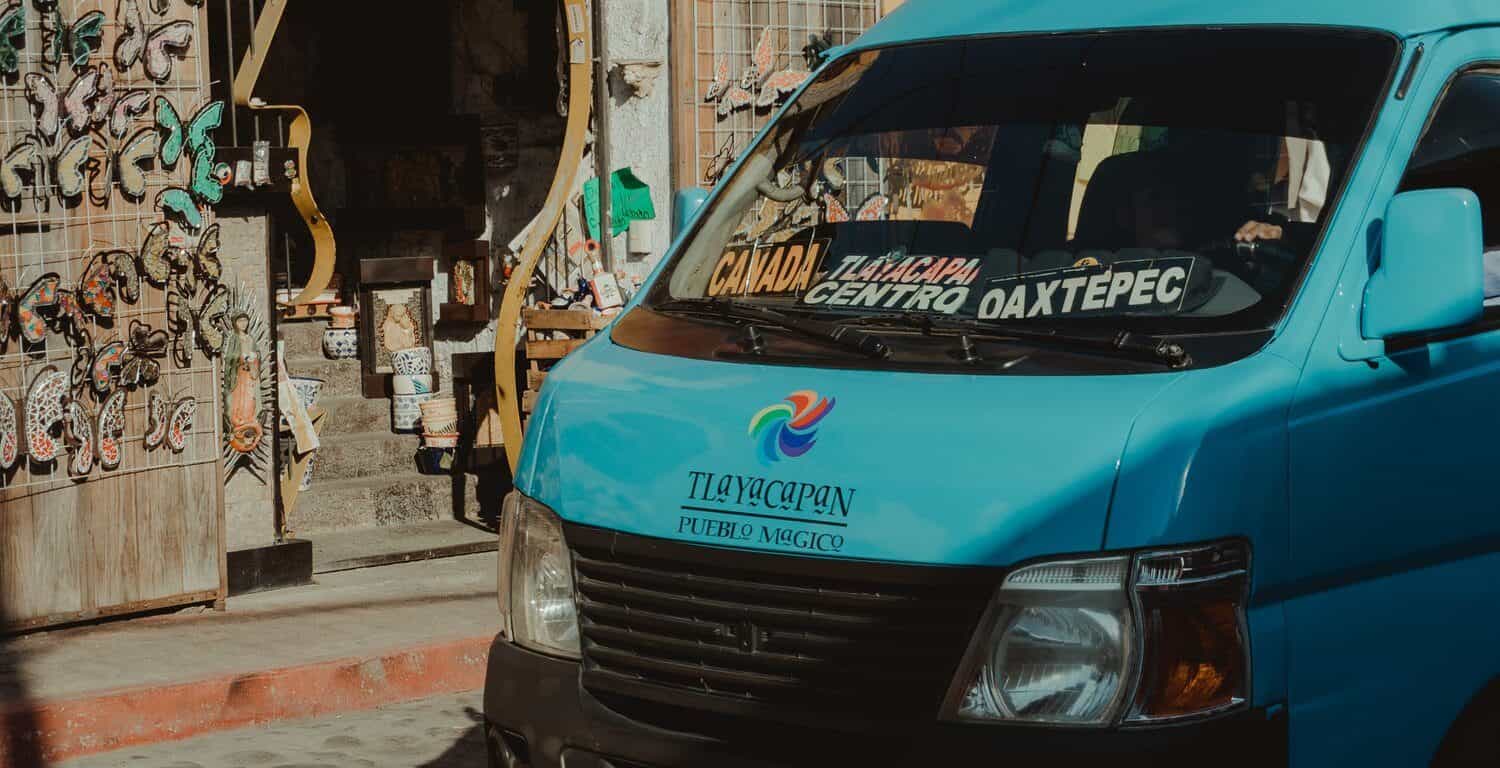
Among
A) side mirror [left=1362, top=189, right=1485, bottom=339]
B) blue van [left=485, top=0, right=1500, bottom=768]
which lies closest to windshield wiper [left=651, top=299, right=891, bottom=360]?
blue van [left=485, top=0, right=1500, bottom=768]

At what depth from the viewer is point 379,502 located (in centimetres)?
1081

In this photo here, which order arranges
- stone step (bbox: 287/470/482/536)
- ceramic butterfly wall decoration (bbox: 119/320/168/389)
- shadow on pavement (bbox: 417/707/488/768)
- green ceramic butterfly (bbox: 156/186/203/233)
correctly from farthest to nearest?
1. stone step (bbox: 287/470/482/536)
2. green ceramic butterfly (bbox: 156/186/203/233)
3. ceramic butterfly wall decoration (bbox: 119/320/168/389)
4. shadow on pavement (bbox: 417/707/488/768)

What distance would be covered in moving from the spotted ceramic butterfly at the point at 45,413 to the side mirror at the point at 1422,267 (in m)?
5.95

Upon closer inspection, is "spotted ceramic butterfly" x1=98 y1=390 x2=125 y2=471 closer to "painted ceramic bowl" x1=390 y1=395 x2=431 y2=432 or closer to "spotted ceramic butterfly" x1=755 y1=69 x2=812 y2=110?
"painted ceramic bowl" x1=390 y1=395 x2=431 y2=432

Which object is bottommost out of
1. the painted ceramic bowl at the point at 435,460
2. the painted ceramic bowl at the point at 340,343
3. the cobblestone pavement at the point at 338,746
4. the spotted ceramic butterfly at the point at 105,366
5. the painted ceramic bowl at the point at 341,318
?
the cobblestone pavement at the point at 338,746

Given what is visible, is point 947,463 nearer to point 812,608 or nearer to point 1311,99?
point 812,608

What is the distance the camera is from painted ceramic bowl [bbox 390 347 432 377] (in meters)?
11.3

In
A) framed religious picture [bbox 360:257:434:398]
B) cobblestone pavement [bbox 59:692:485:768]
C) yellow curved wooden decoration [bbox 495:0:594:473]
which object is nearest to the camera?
cobblestone pavement [bbox 59:692:485:768]

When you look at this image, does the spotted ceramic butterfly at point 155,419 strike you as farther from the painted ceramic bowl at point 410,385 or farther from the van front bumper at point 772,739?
the van front bumper at point 772,739

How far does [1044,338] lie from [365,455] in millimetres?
7693

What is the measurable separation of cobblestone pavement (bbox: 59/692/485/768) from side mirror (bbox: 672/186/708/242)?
7.58 feet

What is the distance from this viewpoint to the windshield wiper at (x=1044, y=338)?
12.0ft

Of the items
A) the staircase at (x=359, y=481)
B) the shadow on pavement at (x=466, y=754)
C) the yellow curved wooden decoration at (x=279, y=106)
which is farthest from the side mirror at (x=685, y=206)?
the staircase at (x=359, y=481)

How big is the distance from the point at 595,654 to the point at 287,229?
8159mm
